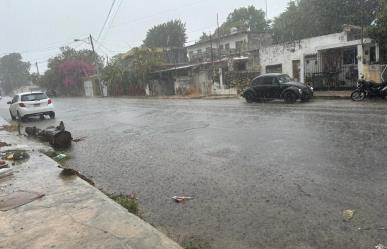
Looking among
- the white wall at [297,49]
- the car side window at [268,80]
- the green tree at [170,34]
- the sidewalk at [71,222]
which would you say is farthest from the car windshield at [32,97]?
the green tree at [170,34]

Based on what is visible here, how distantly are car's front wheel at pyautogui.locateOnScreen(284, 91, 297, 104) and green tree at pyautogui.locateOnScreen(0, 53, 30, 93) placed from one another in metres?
129

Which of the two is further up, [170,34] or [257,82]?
[170,34]

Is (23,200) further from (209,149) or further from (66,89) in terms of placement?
(66,89)

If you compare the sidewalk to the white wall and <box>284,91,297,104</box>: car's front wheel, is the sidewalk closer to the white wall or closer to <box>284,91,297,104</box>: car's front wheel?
<box>284,91,297,104</box>: car's front wheel

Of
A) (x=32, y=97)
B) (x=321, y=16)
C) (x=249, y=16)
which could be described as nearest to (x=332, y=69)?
(x=321, y=16)

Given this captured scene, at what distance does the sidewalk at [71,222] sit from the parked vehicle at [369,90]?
15.9 m

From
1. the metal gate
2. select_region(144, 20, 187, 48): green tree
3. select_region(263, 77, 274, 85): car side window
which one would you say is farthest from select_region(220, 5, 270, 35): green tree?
select_region(263, 77, 274, 85): car side window

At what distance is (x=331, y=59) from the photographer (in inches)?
1096

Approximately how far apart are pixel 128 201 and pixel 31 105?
18443 mm

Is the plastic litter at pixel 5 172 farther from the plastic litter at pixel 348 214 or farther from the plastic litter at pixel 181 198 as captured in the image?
the plastic litter at pixel 348 214

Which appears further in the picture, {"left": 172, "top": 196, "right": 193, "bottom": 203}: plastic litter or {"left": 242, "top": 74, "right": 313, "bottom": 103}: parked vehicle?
{"left": 242, "top": 74, "right": 313, "bottom": 103}: parked vehicle

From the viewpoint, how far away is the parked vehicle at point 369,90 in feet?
62.0

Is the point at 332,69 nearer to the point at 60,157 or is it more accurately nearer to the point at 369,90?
the point at 369,90

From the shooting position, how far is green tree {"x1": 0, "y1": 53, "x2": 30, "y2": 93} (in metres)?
134
